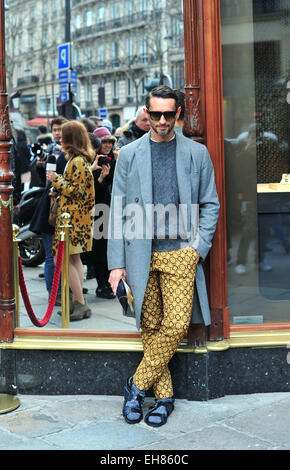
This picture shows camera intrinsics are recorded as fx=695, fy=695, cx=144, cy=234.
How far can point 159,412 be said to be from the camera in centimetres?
418

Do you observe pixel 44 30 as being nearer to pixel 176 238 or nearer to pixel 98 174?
pixel 98 174

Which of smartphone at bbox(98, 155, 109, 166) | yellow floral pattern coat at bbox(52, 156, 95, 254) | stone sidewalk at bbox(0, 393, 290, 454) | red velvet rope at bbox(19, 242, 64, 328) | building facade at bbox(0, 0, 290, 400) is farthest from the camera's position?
smartphone at bbox(98, 155, 109, 166)

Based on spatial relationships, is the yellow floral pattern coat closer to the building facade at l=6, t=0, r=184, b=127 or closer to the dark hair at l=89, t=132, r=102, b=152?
the dark hair at l=89, t=132, r=102, b=152

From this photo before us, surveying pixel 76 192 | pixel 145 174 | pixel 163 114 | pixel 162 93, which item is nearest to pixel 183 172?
pixel 145 174

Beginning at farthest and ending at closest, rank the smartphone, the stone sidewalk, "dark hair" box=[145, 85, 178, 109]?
the smartphone → "dark hair" box=[145, 85, 178, 109] → the stone sidewalk

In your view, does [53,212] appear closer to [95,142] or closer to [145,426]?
[95,142]

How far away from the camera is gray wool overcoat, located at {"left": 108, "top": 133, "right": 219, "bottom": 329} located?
13.7 ft

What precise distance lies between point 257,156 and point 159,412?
6.13 feet

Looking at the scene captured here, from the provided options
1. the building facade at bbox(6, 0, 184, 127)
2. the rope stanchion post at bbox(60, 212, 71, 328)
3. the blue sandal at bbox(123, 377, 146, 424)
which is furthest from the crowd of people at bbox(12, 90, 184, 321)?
the building facade at bbox(6, 0, 184, 127)

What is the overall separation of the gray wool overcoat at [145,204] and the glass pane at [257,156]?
0.47m

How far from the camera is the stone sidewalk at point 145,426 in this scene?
151 inches

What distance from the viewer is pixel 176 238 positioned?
14.0 ft

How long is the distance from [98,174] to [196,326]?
308cm
